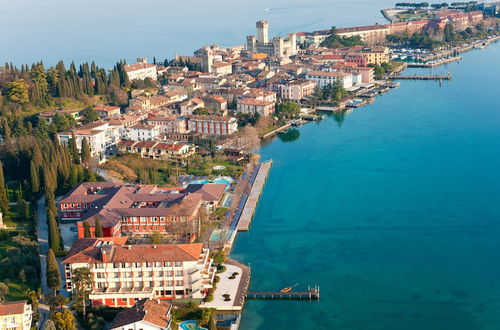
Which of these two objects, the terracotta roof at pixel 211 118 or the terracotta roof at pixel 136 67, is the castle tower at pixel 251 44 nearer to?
the terracotta roof at pixel 136 67

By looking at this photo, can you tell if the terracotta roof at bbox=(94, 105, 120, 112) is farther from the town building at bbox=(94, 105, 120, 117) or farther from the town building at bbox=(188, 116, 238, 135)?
the town building at bbox=(188, 116, 238, 135)

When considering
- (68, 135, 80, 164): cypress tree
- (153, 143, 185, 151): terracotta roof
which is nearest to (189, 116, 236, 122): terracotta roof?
(153, 143, 185, 151): terracotta roof

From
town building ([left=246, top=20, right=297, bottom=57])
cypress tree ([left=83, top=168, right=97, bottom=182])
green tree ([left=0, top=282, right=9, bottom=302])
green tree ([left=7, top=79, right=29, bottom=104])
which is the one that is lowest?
green tree ([left=0, top=282, right=9, bottom=302])

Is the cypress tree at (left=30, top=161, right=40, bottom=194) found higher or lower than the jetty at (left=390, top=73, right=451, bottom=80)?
lower

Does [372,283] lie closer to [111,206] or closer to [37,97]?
[111,206]

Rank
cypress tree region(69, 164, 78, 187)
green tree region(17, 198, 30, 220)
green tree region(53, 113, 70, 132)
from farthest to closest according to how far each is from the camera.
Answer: green tree region(53, 113, 70, 132), cypress tree region(69, 164, 78, 187), green tree region(17, 198, 30, 220)

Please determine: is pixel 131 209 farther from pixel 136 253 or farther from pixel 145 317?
pixel 145 317

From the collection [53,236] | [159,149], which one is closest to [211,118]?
[159,149]
